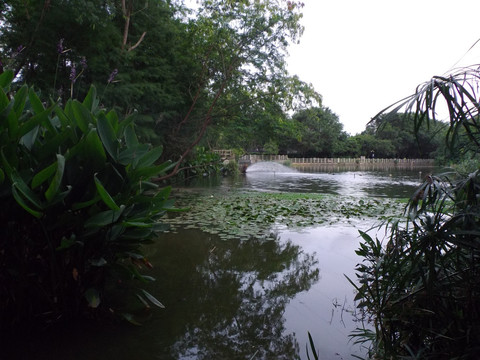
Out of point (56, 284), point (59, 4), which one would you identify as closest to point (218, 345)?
point (56, 284)

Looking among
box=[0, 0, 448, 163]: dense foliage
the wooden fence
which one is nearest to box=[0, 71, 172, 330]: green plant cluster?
box=[0, 0, 448, 163]: dense foliage

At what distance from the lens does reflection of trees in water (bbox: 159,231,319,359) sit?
2074 mm

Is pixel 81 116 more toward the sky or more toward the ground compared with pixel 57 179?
more toward the sky

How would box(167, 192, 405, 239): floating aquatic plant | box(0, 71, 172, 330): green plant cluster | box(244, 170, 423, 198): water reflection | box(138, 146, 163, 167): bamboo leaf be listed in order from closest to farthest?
box(0, 71, 172, 330): green plant cluster < box(138, 146, 163, 167): bamboo leaf < box(167, 192, 405, 239): floating aquatic plant < box(244, 170, 423, 198): water reflection

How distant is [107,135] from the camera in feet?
6.52

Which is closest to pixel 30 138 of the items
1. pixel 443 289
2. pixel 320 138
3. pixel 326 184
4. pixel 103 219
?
pixel 103 219

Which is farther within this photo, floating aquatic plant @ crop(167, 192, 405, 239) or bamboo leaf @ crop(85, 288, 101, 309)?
floating aquatic plant @ crop(167, 192, 405, 239)

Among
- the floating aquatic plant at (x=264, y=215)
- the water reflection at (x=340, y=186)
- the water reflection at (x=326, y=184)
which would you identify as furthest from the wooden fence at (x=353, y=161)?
the floating aquatic plant at (x=264, y=215)

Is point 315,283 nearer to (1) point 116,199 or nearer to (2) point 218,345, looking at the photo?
(2) point 218,345

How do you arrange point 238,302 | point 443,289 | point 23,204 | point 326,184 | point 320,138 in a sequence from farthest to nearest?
1. point 320,138
2. point 326,184
3. point 238,302
4. point 23,204
5. point 443,289

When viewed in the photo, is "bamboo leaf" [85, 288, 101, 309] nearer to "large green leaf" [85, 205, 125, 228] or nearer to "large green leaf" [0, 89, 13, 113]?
"large green leaf" [85, 205, 125, 228]

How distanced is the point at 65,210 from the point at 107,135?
0.51 metres

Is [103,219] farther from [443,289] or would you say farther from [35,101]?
[443,289]

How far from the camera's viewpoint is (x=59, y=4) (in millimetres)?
6094
